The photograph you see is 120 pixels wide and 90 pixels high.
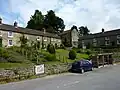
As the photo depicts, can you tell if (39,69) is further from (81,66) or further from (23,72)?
(81,66)

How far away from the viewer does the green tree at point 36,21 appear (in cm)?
9275

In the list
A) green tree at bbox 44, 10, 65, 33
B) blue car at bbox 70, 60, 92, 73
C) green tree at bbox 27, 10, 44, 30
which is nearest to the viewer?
blue car at bbox 70, 60, 92, 73

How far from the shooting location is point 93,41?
83.2 m

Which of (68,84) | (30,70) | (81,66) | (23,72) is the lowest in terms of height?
(68,84)

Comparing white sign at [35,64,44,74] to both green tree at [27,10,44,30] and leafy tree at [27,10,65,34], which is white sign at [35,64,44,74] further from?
green tree at [27,10,44,30]

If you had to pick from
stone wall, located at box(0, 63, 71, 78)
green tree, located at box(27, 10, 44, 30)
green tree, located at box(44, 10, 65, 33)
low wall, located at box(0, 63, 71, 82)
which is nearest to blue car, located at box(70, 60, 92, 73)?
stone wall, located at box(0, 63, 71, 78)

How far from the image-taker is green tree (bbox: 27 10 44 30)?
304 ft

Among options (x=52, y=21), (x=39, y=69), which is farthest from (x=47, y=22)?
(x=39, y=69)

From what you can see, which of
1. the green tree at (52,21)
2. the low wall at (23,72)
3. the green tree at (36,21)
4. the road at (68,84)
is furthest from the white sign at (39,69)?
the green tree at (52,21)

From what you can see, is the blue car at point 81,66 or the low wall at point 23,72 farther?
the blue car at point 81,66

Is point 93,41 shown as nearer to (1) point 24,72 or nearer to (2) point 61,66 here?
(2) point 61,66

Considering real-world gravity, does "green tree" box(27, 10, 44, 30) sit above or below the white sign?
above

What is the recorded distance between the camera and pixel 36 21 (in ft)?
305

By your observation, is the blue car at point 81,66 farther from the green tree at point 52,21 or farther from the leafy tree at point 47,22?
the green tree at point 52,21
